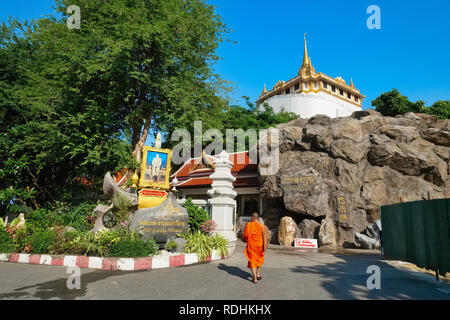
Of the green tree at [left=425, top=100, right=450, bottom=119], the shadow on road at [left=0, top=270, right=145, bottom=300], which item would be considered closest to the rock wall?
the shadow on road at [left=0, top=270, right=145, bottom=300]

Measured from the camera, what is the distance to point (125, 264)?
7027mm

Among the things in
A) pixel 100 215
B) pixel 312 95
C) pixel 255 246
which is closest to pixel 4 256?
pixel 100 215

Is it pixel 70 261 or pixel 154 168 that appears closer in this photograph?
pixel 70 261

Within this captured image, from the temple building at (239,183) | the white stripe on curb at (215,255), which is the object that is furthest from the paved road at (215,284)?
→ the temple building at (239,183)

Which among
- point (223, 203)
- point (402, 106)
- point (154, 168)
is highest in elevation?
point (402, 106)

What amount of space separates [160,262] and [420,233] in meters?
6.92

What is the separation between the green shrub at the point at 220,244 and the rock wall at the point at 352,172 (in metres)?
7.09

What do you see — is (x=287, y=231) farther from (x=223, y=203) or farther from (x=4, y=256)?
(x=4, y=256)

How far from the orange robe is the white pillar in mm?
4085

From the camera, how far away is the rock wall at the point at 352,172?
1555cm

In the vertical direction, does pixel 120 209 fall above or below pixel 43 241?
above

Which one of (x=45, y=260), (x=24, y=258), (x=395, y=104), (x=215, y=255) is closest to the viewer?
(x=45, y=260)
